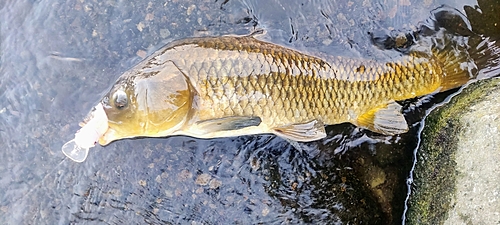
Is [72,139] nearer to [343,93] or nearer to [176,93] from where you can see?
[176,93]

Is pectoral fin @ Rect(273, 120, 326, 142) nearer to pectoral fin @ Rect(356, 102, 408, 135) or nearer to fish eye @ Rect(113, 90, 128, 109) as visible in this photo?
pectoral fin @ Rect(356, 102, 408, 135)

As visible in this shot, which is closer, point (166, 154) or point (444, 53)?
point (166, 154)

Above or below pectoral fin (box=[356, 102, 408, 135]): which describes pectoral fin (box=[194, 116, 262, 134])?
above

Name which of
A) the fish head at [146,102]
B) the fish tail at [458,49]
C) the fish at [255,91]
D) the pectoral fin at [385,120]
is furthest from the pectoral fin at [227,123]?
the fish tail at [458,49]

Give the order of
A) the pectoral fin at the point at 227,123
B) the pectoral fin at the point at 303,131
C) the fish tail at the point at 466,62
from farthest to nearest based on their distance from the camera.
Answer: the fish tail at the point at 466,62
the pectoral fin at the point at 303,131
the pectoral fin at the point at 227,123

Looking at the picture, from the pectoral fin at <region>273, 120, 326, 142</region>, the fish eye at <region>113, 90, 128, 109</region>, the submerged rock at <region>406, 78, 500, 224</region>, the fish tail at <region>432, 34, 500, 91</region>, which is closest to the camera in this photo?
the fish eye at <region>113, 90, 128, 109</region>

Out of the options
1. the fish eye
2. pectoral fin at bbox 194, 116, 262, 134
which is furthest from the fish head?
pectoral fin at bbox 194, 116, 262, 134

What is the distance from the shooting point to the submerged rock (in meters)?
2.44

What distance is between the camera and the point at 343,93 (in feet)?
8.93

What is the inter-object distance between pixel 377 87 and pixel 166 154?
4.79 feet

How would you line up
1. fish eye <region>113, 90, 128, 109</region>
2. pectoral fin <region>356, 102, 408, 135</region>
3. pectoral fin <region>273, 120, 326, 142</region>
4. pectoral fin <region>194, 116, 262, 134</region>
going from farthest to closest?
pectoral fin <region>356, 102, 408, 135</region>, pectoral fin <region>273, 120, 326, 142</region>, pectoral fin <region>194, 116, 262, 134</region>, fish eye <region>113, 90, 128, 109</region>

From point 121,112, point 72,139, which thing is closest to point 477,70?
point 121,112

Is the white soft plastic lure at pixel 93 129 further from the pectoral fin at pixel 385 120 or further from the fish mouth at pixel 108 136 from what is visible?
the pectoral fin at pixel 385 120

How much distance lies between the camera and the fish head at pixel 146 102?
2363 millimetres
